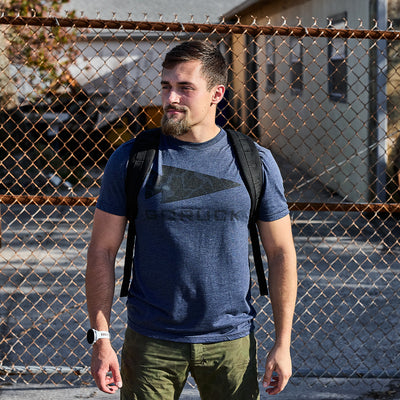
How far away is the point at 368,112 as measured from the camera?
9164mm

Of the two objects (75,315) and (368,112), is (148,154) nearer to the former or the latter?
(75,315)

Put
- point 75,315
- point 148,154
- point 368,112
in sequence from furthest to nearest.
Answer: point 368,112, point 75,315, point 148,154

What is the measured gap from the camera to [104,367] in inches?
93.0

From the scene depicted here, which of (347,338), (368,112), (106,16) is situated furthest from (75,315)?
(106,16)

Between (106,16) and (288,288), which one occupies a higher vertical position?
(106,16)

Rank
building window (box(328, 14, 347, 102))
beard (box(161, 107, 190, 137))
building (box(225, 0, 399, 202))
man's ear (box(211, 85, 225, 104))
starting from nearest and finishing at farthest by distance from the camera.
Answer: beard (box(161, 107, 190, 137)) → man's ear (box(211, 85, 225, 104)) → building (box(225, 0, 399, 202)) → building window (box(328, 14, 347, 102))

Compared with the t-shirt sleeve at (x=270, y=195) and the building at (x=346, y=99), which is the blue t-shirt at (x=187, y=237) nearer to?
the t-shirt sleeve at (x=270, y=195)

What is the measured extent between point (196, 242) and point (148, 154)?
36cm

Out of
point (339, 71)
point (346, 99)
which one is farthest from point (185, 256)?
point (339, 71)

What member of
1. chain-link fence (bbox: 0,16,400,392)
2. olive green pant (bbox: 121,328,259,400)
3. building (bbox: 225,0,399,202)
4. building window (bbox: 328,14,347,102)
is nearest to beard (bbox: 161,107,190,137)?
olive green pant (bbox: 121,328,259,400)

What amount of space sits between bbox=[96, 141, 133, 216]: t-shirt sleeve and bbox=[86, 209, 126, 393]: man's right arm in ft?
0.10

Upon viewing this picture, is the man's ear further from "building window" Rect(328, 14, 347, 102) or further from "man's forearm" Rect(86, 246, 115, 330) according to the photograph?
"building window" Rect(328, 14, 347, 102)

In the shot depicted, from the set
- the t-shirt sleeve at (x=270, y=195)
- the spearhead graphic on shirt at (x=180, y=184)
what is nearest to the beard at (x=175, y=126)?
the spearhead graphic on shirt at (x=180, y=184)

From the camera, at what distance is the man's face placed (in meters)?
2.35
